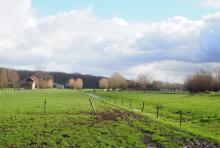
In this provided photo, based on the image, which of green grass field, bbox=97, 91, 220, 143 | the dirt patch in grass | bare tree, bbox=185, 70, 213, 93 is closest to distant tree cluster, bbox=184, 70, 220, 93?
bare tree, bbox=185, 70, 213, 93

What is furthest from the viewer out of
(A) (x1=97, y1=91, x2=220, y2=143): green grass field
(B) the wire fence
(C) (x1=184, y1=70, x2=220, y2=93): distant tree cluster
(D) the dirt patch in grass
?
(C) (x1=184, y1=70, x2=220, y2=93): distant tree cluster

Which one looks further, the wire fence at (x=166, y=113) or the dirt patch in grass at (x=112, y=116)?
the wire fence at (x=166, y=113)

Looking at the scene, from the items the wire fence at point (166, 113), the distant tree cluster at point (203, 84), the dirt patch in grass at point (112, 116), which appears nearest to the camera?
the dirt patch in grass at point (112, 116)

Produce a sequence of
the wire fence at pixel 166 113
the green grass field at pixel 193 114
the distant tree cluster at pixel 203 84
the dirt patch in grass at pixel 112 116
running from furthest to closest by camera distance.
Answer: the distant tree cluster at pixel 203 84, the wire fence at pixel 166 113, the dirt patch in grass at pixel 112 116, the green grass field at pixel 193 114

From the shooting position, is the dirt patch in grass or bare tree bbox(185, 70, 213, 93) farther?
bare tree bbox(185, 70, 213, 93)

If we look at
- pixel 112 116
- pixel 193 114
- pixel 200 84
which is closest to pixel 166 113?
pixel 193 114

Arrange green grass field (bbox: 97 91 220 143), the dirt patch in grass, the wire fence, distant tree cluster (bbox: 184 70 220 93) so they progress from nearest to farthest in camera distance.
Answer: green grass field (bbox: 97 91 220 143), the dirt patch in grass, the wire fence, distant tree cluster (bbox: 184 70 220 93)

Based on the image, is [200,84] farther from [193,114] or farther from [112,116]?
[112,116]

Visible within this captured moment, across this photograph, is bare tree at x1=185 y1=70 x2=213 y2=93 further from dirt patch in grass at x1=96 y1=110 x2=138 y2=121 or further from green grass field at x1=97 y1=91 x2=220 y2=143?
dirt patch in grass at x1=96 y1=110 x2=138 y2=121

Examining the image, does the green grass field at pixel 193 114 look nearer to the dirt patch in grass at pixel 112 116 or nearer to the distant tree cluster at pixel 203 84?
the dirt patch in grass at pixel 112 116

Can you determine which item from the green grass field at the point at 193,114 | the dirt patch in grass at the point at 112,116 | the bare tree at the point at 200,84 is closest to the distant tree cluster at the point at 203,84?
the bare tree at the point at 200,84

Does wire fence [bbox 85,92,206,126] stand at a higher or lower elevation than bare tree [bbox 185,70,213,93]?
lower

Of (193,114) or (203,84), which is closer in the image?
(193,114)

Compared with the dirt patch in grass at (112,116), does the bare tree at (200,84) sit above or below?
above
